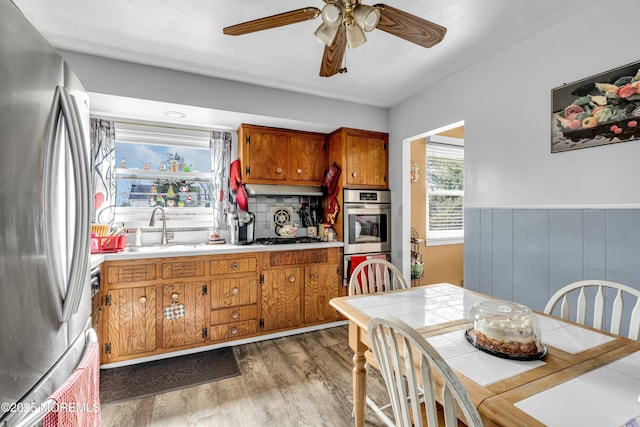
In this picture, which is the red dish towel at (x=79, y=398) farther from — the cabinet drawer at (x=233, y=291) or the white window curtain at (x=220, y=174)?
the white window curtain at (x=220, y=174)

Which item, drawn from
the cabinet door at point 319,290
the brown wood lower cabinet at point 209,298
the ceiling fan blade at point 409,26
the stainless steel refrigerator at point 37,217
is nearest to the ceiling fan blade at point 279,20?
the ceiling fan blade at point 409,26

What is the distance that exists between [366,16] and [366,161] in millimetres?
2159

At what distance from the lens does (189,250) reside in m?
2.62

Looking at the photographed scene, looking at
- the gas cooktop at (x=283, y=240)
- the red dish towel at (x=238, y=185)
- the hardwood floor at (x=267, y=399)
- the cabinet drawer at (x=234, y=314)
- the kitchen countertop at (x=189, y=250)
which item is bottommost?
the hardwood floor at (x=267, y=399)

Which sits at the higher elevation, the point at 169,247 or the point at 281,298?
the point at 169,247

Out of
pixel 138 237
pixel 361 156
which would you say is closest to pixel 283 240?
pixel 361 156

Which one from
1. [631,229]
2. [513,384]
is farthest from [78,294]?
[631,229]

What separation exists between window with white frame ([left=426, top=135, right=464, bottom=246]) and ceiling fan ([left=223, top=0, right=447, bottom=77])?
2663mm

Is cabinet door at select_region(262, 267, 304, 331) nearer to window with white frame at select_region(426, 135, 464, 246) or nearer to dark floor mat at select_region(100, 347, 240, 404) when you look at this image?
dark floor mat at select_region(100, 347, 240, 404)

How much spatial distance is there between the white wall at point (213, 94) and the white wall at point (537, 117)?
36.2 inches

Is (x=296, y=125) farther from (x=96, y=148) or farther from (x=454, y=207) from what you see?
(x=454, y=207)

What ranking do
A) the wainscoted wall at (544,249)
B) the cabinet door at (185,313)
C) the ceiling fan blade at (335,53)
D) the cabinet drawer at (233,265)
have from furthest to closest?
the cabinet drawer at (233,265) → the cabinet door at (185,313) → the wainscoted wall at (544,249) → the ceiling fan blade at (335,53)

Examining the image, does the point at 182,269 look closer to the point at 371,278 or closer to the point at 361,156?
the point at 371,278

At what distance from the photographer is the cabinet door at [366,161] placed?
10.9 ft
